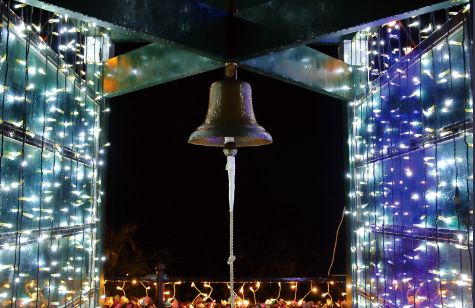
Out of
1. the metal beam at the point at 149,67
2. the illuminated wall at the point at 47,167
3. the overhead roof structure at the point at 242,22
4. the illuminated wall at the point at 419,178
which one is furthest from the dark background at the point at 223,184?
the overhead roof structure at the point at 242,22

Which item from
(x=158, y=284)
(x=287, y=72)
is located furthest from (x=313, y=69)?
(x=158, y=284)

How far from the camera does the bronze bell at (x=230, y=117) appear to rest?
132 inches

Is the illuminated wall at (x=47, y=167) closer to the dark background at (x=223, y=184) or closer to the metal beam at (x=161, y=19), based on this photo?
the metal beam at (x=161, y=19)

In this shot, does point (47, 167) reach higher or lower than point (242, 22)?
lower

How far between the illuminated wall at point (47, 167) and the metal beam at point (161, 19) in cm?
70

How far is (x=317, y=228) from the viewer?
17.6 m

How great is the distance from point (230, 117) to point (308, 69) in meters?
1.73

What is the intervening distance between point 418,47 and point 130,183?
44.1ft

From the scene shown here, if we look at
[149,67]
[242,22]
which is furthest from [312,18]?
[149,67]

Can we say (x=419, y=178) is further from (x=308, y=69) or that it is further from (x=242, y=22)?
(x=242, y=22)

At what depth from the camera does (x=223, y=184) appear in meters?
17.5

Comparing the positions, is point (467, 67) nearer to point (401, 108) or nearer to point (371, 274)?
point (401, 108)

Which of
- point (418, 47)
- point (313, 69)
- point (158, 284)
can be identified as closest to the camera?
point (418, 47)

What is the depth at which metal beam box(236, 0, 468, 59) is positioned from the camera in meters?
2.90
